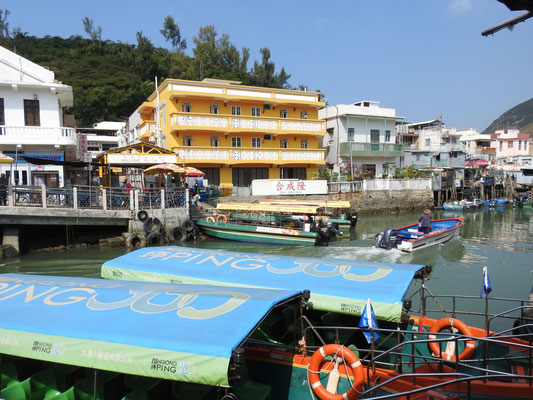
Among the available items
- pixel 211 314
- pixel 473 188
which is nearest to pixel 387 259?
pixel 211 314

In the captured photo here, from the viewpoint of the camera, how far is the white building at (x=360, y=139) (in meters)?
40.6

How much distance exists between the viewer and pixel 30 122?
2286 cm

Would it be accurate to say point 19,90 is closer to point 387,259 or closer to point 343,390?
point 387,259

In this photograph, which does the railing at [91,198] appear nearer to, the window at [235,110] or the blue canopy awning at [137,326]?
the window at [235,110]

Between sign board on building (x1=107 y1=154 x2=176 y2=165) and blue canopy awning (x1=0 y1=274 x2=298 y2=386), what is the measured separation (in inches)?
636

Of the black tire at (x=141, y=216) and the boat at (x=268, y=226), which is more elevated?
the black tire at (x=141, y=216)

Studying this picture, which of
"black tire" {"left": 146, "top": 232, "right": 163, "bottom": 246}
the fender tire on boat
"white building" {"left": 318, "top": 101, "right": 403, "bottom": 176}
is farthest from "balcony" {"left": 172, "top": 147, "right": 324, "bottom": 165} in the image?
the fender tire on boat

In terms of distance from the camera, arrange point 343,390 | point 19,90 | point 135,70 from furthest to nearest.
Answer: point 135,70 → point 19,90 → point 343,390

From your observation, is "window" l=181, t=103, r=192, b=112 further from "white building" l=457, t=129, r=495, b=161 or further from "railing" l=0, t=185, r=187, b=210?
"white building" l=457, t=129, r=495, b=161

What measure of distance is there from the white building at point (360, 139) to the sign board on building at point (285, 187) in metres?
7.14

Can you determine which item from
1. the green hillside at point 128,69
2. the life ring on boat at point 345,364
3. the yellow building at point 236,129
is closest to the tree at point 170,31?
the green hillside at point 128,69

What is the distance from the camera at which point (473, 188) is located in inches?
1919

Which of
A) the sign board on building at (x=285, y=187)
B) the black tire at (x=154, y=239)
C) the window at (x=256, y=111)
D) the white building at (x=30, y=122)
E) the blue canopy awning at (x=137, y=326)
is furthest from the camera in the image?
the window at (x=256, y=111)

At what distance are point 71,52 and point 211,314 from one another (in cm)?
7966
